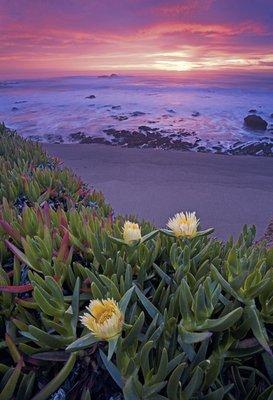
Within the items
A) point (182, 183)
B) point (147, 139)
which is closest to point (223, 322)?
point (182, 183)

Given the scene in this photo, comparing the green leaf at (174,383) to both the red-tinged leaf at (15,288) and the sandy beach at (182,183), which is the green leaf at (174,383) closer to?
the red-tinged leaf at (15,288)

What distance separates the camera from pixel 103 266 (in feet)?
4.63

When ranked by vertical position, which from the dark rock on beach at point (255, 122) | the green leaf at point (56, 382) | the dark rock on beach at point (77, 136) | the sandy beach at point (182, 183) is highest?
A: the green leaf at point (56, 382)

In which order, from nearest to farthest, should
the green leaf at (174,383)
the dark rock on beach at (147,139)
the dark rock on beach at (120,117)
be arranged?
1. the green leaf at (174,383)
2. the dark rock on beach at (147,139)
3. the dark rock on beach at (120,117)

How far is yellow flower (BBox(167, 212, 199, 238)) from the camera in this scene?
145 centimetres

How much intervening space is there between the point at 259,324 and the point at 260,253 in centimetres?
39

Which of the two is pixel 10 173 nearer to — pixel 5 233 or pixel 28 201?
pixel 28 201

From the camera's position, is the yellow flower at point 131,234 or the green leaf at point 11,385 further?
the yellow flower at point 131,234

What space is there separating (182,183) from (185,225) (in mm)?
4215

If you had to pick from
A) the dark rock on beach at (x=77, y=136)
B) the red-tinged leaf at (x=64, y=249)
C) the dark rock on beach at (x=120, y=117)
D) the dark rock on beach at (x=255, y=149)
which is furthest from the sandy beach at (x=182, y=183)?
the red-tinged leaf at (x=64, y=249)

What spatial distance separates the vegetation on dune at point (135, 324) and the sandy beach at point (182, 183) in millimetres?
2958

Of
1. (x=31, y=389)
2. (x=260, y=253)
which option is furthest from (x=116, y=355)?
(x=260, y=253)

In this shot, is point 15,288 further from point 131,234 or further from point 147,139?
point 147,139

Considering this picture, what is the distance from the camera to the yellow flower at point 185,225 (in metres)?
1.45
